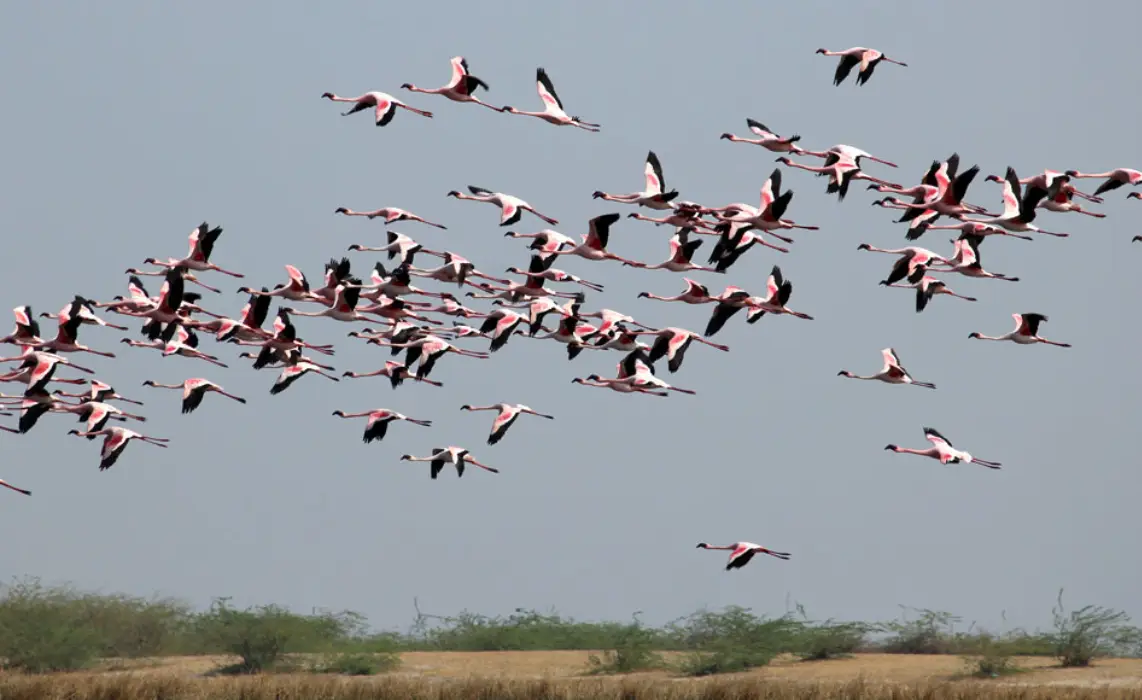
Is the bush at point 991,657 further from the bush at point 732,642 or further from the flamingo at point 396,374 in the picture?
the flamingo at point 396,374

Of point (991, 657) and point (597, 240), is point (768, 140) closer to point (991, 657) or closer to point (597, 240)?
point (597, 240)

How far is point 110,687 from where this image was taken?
32.6 metres

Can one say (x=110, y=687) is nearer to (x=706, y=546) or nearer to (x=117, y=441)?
(x=117, y=441)

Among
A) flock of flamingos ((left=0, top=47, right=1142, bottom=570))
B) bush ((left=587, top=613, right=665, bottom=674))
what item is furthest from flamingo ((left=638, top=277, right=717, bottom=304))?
bush ((left=587, top=613, right=665, bottom=674))

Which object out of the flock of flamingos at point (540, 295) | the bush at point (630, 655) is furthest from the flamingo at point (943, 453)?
the bush at point (630, 655)

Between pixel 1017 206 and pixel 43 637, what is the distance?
90.4 ft

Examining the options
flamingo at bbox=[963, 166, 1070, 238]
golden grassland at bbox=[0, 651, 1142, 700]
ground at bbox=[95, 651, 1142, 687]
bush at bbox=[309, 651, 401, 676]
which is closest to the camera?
flamingo at bbox=[963, 166, 1070, 238]

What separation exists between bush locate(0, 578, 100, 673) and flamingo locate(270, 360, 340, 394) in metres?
14.4

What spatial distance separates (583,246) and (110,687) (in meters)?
12.4

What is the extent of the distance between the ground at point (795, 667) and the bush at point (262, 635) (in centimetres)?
67

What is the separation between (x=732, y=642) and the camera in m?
44.9

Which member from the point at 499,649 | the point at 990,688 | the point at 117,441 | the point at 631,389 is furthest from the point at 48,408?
the point at 499,649

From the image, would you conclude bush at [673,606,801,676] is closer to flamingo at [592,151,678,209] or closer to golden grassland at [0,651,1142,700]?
golden grassland at [0,651,1142,700]

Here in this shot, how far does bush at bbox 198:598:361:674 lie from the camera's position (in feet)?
148
